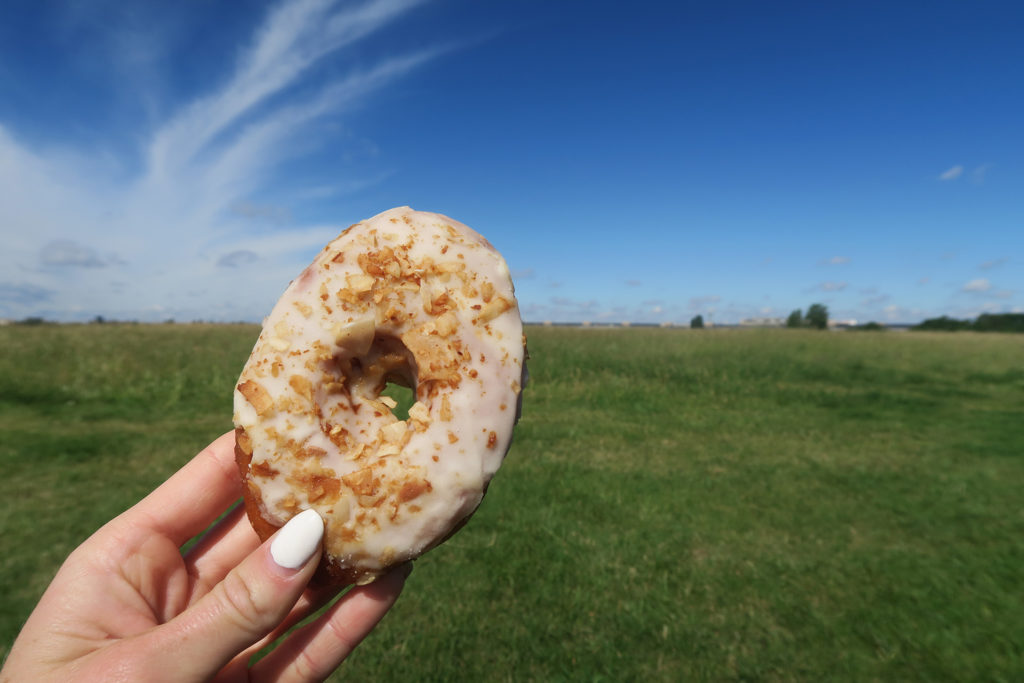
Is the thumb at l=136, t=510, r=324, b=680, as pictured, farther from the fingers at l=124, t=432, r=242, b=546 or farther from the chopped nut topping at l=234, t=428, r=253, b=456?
the fingers at l=124, t=432, r=242, b=546

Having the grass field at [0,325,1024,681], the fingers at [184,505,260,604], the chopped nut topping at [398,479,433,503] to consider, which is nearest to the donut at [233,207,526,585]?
the chopped nut topping at [398,479,433,503]

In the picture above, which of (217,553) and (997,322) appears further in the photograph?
(997,322)

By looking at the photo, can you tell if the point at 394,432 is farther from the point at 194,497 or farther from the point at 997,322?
the point at 997,322

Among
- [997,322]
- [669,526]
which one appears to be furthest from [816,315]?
[669,526]

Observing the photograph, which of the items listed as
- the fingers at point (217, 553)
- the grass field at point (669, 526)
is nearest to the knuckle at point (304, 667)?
the fingers at point (217, 553)

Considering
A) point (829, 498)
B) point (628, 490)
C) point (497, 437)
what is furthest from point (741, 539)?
point (497, 437)

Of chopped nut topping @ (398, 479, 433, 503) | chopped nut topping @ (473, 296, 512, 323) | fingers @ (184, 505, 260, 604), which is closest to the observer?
chopped nut topping @ (398, 479, 433, 503)
